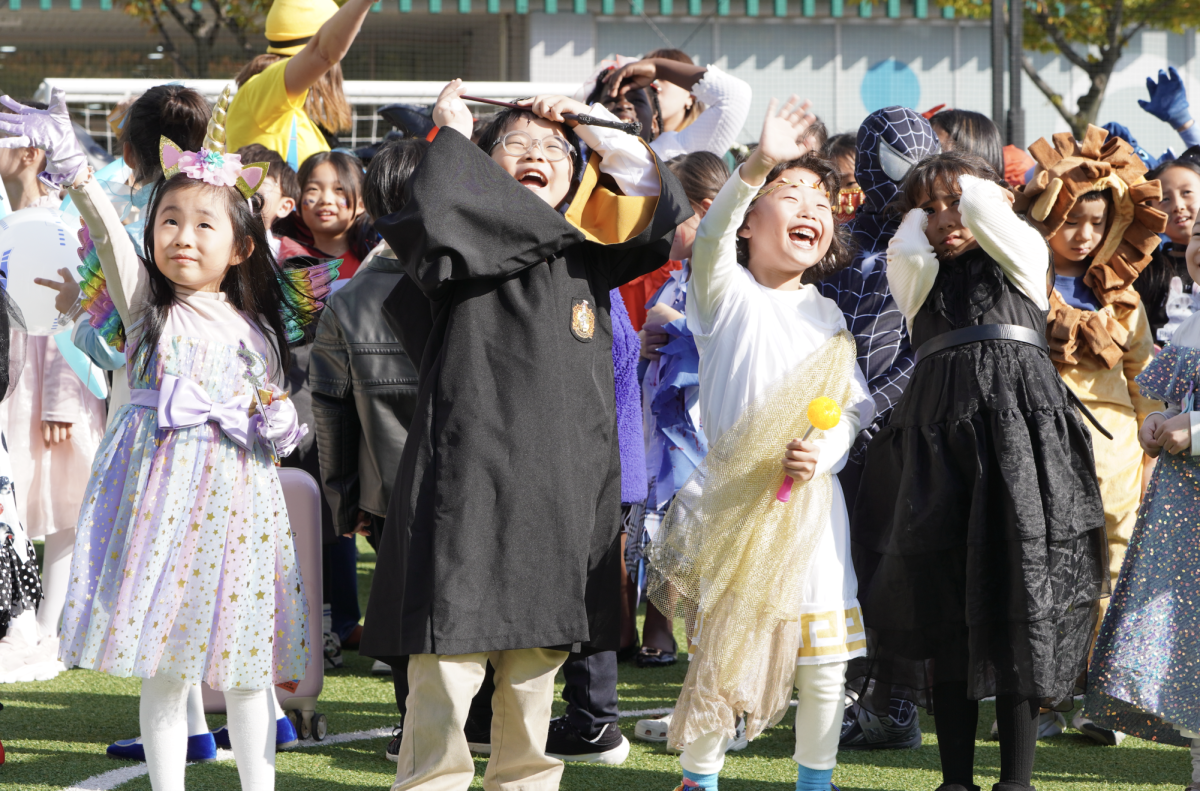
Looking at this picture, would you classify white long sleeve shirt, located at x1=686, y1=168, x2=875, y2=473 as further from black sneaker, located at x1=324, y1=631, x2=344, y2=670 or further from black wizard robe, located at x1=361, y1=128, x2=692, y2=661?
black sneaker, located at x1=324, y1=631, x2=344, y2=670

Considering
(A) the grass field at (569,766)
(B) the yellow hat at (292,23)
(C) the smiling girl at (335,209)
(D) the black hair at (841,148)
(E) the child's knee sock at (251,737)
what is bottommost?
(A) the grass field at (569,766)

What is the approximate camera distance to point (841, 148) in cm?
470

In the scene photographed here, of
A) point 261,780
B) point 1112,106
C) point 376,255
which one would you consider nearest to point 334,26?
point 376,255

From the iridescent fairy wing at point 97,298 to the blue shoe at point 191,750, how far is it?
115cm

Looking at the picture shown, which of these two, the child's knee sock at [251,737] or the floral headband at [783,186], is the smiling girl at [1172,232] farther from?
the child's knee sock at [251,737]

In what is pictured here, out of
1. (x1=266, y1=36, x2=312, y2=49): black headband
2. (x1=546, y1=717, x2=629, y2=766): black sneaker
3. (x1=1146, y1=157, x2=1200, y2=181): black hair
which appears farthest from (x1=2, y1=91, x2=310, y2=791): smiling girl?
(x1=1146, y1=157, x2=1200, y2=181): black hair

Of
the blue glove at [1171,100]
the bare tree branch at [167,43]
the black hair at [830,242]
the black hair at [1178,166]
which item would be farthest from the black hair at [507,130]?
the bare tree branch at [167,43]

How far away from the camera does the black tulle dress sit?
2795 mm

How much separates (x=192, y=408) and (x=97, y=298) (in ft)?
1.63

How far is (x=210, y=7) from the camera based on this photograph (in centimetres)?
1405

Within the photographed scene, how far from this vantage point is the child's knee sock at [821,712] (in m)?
2.82

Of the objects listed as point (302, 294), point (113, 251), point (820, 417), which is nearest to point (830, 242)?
→ point (820, 417)

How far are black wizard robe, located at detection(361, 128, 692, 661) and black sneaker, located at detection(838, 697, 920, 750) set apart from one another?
4.03 feet

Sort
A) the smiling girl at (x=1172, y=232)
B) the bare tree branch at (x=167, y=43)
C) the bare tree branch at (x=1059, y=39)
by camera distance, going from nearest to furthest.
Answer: the smiling girl at (x=1172, y=232), the bare tree branch at (x=1059, y=39), the bare tree branch at (x=167, y=43)
